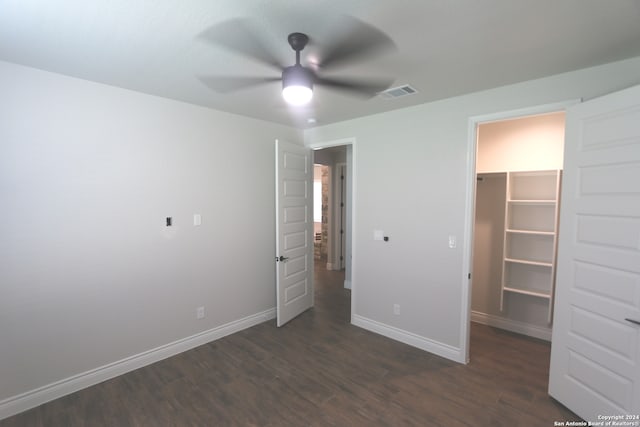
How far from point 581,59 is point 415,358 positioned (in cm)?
287

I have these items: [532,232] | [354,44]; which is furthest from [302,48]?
[532,232]

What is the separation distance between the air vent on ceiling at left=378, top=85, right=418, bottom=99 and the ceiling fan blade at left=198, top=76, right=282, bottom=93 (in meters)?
1.13

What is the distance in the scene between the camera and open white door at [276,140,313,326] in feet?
11.7

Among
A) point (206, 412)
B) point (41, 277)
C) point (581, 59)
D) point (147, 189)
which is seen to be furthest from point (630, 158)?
point (41, 277)

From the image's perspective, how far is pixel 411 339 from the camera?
3217mm

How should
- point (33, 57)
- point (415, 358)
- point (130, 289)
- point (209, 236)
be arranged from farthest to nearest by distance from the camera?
point (209, 236) < point (415, 358) < point (130, 289) < point (33, 57)

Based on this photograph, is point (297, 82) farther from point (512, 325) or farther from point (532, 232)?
point (512, 325)

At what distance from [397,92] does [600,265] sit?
2.03 m

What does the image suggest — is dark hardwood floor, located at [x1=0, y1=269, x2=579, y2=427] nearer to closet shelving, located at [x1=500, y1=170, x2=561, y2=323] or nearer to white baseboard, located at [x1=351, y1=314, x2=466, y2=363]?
white baseboard, located at [x1=351, y1=314, x2=466, y2=363]

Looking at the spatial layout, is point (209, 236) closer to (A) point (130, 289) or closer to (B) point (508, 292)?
(A) point (130, 289)

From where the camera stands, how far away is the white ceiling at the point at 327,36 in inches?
57.2

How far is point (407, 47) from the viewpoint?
6.05 ft

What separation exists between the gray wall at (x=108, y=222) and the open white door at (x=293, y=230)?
1.47 feet

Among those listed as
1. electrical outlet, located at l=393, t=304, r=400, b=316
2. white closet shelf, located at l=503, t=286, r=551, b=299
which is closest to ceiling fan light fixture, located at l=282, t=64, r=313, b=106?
electrical outlet, located at l=393, t=304, r=400, b=316
